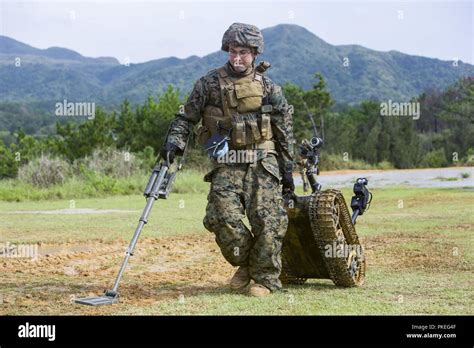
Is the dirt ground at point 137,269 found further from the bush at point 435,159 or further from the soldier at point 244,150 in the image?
the bush at point 435,159

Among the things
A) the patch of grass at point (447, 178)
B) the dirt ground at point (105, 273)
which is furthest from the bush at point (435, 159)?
the dirt ground at point (105, 273)

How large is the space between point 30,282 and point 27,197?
13.0 meters

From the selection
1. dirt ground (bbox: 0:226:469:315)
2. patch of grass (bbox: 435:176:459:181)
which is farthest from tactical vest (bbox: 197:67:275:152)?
patch of grass (bbox: 435:176:459:181)

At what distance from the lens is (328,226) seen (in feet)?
23.5

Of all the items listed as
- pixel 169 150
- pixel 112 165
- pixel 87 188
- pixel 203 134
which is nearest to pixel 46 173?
pixel 112 165

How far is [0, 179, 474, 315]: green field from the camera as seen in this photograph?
21.9 ft

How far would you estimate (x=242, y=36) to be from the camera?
7082 mm

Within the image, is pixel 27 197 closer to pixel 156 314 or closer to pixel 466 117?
pixel 156 314

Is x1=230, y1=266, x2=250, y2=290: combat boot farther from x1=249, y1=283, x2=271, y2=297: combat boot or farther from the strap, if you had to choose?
the strap

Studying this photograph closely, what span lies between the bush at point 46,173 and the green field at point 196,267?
17.4 feet

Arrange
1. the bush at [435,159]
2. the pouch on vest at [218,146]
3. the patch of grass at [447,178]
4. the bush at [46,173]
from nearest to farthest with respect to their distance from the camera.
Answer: the pouch on vest at [218,146] < the bush at [46,173] < the patch of grass at [447,178] < the bush at [435,159]

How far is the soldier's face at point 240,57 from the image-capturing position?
714 centimetres

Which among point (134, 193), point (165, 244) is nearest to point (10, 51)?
point (134, 193)

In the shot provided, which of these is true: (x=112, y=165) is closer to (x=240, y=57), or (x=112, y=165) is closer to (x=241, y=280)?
(x=241, y=280)
